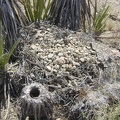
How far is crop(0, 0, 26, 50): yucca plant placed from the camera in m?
3.91

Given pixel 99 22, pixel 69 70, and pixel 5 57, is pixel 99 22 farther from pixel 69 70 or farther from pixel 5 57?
pixel 5 57

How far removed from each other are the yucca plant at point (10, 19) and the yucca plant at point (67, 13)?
0.68m

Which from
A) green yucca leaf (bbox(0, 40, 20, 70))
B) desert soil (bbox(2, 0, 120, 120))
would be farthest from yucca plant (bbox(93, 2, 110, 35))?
green yucca leaf (bbox(0, 40, 20, 70))

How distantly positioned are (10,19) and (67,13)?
3.13 ft

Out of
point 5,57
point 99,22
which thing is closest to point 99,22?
point 99,22

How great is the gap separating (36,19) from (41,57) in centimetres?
67

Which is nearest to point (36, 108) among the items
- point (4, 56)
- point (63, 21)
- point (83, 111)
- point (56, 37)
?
point (83, 111)

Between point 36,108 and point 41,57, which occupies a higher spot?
point 41,57

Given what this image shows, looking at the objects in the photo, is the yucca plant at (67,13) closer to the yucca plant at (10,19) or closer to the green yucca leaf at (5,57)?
the yucca plant at (10,19)

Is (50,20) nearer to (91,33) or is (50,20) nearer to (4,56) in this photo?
(91,33)

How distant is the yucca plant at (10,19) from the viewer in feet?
12.8

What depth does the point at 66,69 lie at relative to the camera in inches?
150

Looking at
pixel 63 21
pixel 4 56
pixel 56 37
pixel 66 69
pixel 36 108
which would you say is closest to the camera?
pixel 36 108

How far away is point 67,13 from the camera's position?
4605 millimetres
